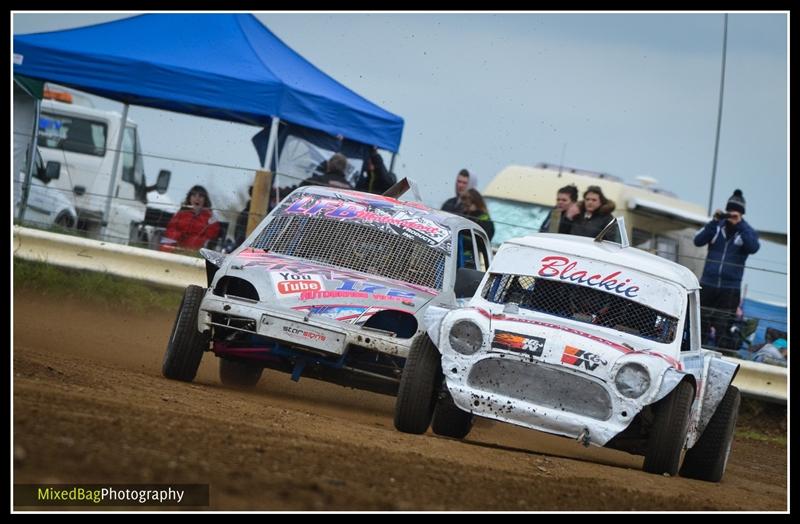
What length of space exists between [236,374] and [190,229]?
3.73 metres

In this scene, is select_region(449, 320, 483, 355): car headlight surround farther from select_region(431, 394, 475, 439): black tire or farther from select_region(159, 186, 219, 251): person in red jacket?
select_region(159, 186, 219, 251): person in red jacket

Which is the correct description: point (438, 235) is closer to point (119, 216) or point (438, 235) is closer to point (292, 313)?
point (292, 313)

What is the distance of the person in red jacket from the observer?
45.8 feet

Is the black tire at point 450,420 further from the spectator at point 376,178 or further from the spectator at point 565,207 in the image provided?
the spectator at point 376,178

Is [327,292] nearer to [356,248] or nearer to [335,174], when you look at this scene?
[356,248]

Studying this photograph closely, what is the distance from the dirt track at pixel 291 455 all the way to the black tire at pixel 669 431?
13 cm

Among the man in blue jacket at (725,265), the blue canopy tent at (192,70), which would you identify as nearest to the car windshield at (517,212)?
the blue canopy tent at (192,70)

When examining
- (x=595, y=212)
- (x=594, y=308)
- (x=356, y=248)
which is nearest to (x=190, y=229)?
(x=595, y=212)

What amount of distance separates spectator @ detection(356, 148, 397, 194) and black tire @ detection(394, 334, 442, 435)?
7397mm

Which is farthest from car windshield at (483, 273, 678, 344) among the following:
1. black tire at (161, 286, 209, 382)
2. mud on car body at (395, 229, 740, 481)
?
black tire at (161, 286, 209, 382)

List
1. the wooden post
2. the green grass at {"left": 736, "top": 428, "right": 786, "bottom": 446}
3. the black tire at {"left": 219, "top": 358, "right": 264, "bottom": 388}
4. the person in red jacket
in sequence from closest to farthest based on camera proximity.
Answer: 1. the black tire at {"left": 219, "top": 358, "right": 264, "bottom": 388}
2. the green grass at {"left": 736, "top": 428, "right": 786, "bottom": 446}
3. the person in red jacket
4. the wooden post

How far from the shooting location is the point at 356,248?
9930 millimetres

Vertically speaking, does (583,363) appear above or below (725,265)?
below

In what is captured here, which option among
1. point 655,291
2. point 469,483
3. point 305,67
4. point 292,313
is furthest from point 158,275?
point 469,483
